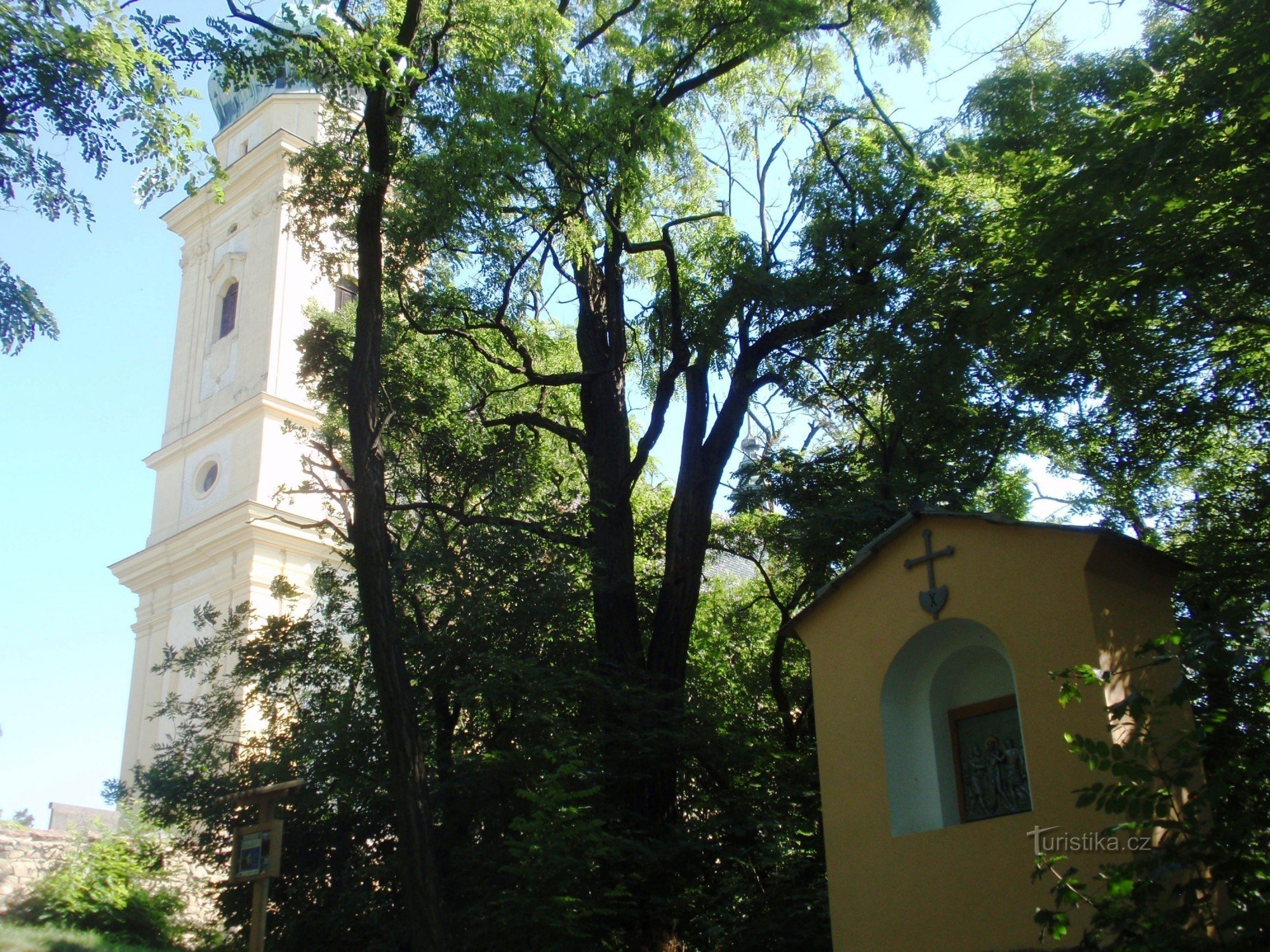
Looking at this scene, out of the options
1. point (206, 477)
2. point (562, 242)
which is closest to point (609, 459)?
point (562, 242)

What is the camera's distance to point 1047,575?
Answer: 7180mm

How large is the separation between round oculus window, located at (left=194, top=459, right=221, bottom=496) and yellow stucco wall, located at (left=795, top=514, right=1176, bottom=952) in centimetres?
2379

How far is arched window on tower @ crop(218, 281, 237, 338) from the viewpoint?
30.7 metres

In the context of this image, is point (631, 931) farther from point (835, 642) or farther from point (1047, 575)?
point (1047, 575)

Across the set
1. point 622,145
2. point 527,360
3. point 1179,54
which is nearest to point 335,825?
point 527,360

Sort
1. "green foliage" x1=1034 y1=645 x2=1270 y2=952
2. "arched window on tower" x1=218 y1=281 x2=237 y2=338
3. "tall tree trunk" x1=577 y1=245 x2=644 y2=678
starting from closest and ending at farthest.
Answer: "green foliage" x1=1034 y1=645 x2=1270 y2=952, "tall tree trunk" x1=577 y1=245 x2=644 y2=678, "arched window on tower" x1=218 y1=281 x2=237 y2=338

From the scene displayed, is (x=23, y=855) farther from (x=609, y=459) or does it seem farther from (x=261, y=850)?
(x=609, y=459)

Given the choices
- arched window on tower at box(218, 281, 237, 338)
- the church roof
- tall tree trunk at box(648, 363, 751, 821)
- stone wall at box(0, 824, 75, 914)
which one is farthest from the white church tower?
the church roof

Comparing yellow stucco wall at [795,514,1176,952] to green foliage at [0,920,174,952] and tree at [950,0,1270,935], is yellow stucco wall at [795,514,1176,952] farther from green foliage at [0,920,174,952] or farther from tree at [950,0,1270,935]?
green foliage at [0,920,174,952]

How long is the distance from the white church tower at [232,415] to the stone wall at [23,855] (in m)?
10.1

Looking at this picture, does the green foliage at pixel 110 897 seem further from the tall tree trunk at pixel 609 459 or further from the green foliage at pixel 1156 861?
the green foliage at pixel 1156 861

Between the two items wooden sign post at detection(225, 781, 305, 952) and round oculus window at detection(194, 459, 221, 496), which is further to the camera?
round oculus window at detection(194, 459, 221, 496)

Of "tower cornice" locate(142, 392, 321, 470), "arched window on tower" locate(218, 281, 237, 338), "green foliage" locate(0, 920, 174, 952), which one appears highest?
"arched window on tower" locate(218, 281, 237, 338)

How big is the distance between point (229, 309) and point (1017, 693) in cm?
2756
